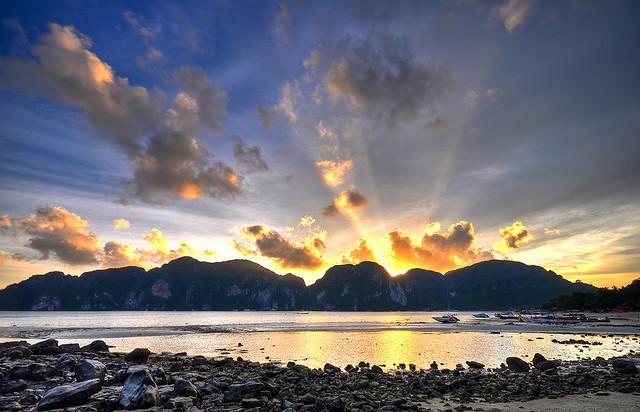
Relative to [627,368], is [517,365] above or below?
below

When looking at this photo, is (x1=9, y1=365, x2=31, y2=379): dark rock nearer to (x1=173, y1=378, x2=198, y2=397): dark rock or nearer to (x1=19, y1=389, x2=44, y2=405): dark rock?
(x1=19, y1=389, x2=44, y2=405): dark rock

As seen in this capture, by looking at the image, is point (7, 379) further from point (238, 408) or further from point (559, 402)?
point (559, 402)

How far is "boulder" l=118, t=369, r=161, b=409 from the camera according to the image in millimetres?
15906

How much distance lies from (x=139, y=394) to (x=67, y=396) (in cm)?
312

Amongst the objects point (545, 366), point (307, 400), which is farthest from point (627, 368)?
point (307, 400)

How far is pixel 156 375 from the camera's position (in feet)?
72.3

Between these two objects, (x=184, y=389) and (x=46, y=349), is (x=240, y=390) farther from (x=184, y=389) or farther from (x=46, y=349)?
(x=46, y=349)

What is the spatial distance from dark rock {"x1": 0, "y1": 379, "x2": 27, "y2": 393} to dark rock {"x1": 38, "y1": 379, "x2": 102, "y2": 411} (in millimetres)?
4587

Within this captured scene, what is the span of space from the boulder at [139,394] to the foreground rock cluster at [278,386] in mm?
42

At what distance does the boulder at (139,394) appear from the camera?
52.2ft

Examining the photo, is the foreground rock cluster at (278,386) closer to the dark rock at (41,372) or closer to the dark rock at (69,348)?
the dark rock at (41,372)

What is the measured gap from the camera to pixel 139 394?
640 inches

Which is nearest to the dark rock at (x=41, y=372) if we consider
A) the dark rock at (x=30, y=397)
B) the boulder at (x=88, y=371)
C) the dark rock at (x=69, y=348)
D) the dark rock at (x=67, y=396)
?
the boulder at (x=88, y=371)

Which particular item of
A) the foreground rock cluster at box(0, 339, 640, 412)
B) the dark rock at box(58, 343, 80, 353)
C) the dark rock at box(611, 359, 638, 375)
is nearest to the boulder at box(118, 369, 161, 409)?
the foreground rock cluster at box(0, 339, 640, 412)
